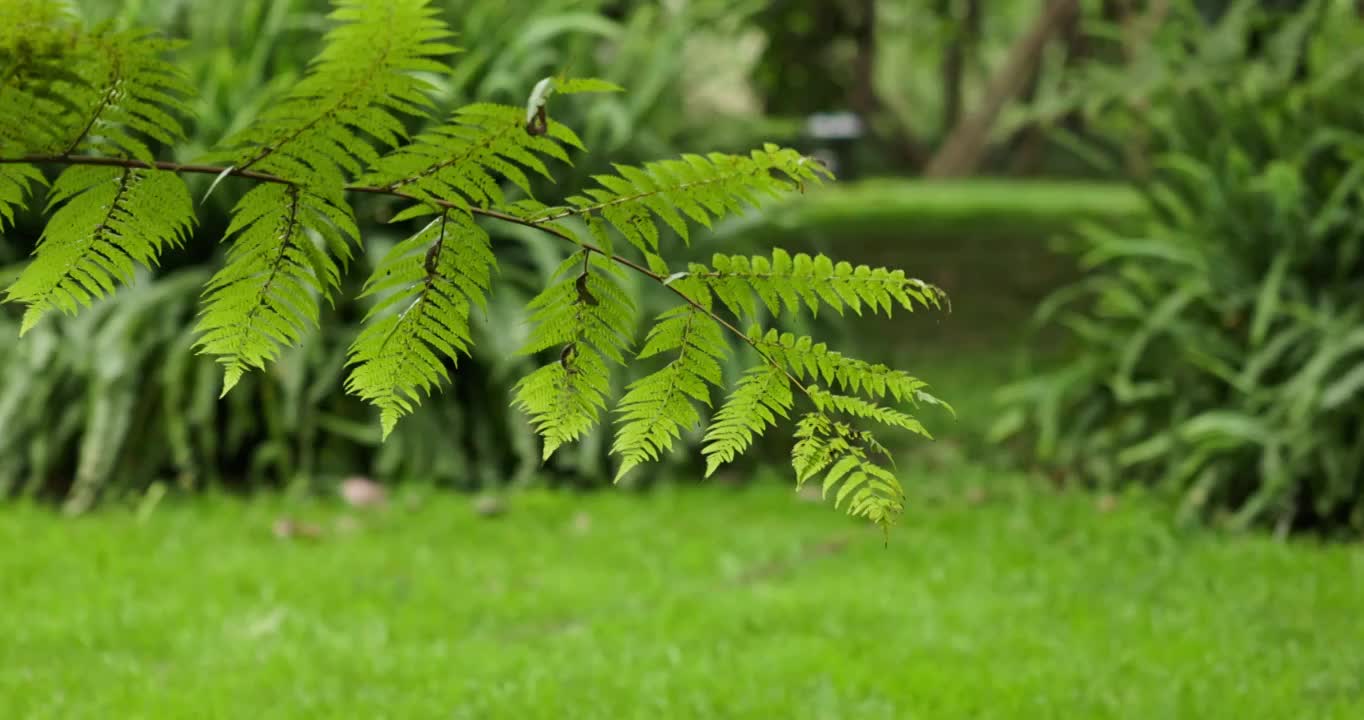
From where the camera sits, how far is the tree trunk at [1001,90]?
456 inches

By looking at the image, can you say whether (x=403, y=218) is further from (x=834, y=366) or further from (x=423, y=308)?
(x=834, y=366)

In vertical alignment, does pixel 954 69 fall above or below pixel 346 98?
above

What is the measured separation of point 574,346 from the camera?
57.2 inches

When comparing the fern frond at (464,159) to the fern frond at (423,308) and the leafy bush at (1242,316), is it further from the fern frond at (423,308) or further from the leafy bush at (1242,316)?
the leafy bush at (1242,316)

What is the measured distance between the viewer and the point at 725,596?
3.90m

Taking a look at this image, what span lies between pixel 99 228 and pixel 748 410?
63 cm

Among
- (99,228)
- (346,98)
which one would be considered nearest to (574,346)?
(346,98)

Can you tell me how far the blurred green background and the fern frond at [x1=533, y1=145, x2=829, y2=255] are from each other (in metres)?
1.76

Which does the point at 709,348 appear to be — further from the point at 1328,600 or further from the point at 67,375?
the point at 67,375

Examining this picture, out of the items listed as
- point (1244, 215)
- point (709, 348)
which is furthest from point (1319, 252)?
point (709, 348)

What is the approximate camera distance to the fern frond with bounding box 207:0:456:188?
1247 mm

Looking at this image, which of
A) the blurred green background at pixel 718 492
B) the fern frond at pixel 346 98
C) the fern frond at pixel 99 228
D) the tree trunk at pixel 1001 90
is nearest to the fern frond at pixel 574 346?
the fern frond at pixel 346 98

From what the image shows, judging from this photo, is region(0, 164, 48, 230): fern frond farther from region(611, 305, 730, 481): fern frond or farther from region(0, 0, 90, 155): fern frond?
region(611, 305, 730, 481): fern frond

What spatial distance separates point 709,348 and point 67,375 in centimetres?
438
